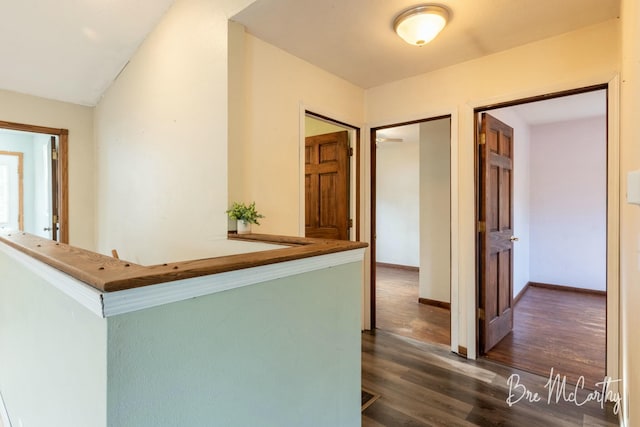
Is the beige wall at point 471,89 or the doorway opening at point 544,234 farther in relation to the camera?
the doorway opening at point 544,234

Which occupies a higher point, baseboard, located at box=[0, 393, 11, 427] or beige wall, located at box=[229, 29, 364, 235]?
beige wall, located at box=[229, 29, 364, 235]

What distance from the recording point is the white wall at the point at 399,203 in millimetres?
6012

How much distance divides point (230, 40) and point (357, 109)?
146cm

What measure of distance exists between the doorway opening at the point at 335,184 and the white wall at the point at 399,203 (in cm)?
291

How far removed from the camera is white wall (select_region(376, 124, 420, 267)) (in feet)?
19.7

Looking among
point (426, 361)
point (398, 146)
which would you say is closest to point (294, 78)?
point (426, 361)

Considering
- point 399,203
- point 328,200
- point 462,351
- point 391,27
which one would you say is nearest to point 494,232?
point 462,351

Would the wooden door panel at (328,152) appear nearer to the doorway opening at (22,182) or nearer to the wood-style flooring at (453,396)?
the wood-style flooring at (453,396)

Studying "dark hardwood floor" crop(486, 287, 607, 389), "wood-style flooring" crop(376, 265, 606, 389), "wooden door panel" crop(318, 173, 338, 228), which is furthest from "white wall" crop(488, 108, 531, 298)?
"wooden door panel" crop(318, 173, 338, 228)

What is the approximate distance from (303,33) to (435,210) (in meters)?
2.70

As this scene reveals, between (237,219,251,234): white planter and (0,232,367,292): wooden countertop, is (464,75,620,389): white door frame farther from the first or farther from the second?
(237,219,251,234): white planter

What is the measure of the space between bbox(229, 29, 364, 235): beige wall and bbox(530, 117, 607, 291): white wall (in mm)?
3841

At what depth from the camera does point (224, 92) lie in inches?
80.7

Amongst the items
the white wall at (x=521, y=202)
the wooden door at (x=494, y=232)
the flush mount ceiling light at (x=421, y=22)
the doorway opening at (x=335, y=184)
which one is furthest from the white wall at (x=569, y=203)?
the flush mount ceiling light at (x=421, y=22)
